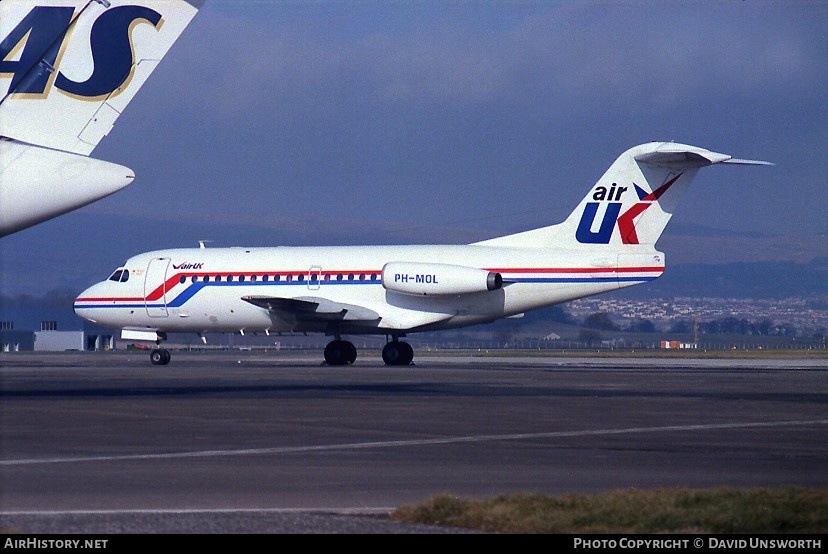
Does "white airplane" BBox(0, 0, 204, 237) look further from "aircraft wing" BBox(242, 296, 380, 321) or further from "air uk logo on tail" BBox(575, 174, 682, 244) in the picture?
"aircraft wing" BBox(242, 296, 380, 321)

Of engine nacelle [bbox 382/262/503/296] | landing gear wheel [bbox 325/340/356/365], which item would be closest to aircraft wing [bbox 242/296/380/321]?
landing gear wheel [bbox 325/340/356/365]

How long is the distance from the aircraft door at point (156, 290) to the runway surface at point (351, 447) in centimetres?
1648

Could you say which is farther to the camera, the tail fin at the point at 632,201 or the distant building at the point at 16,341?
the distant building at the point at 16,341

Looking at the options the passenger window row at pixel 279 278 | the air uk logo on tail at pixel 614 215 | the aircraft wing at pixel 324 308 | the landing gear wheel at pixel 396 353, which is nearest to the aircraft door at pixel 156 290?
the passenger window row at pixel 279 278

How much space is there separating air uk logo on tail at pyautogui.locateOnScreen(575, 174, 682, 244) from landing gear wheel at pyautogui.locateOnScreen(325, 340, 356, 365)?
29.5 feet

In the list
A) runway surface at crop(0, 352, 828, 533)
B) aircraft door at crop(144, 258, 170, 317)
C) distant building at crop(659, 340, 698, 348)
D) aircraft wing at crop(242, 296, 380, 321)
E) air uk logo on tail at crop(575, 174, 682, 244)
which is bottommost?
distant building at crop(659, 340, 698, 348)

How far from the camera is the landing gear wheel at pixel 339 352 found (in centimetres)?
4438

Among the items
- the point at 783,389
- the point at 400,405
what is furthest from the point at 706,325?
the point at 400,405

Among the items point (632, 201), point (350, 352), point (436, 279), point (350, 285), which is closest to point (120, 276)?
point (350, 285)

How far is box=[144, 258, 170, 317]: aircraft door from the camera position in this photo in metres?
46.6

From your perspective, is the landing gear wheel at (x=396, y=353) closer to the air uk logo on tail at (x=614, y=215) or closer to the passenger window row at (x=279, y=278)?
the passenger window row at (x=279, y=278)

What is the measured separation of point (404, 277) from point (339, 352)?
4129 mm

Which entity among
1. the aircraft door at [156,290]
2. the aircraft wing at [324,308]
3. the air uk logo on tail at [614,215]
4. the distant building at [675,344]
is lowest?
the distant building at [675,344]

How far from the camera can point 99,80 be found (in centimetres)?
1722
